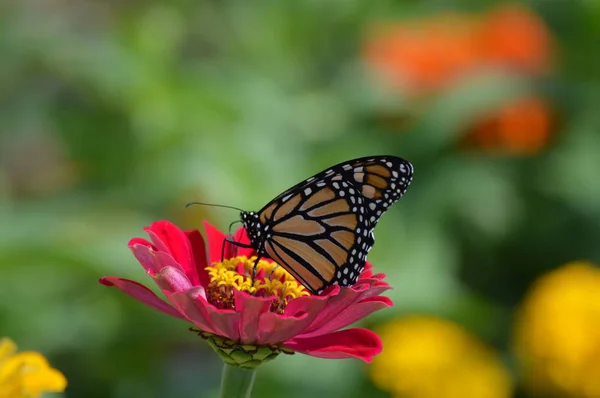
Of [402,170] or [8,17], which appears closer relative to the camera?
[402,170]

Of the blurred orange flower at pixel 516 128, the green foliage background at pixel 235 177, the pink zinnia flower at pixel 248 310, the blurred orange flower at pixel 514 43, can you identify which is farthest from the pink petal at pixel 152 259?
the blurred orange flower at pixel 514 43

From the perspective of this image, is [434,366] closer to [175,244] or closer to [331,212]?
[331,212]

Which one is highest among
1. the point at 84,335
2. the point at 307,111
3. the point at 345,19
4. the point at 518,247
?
the point at 345,19

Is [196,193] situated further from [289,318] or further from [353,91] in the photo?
[289,318]

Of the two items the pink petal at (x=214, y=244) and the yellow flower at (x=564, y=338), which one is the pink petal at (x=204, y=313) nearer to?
the pink petal at (x=214, y=244)

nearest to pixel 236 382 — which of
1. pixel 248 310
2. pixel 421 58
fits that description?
pixel 248 310

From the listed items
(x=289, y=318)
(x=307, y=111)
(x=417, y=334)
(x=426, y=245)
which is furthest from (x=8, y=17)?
(x=289, y=318)
